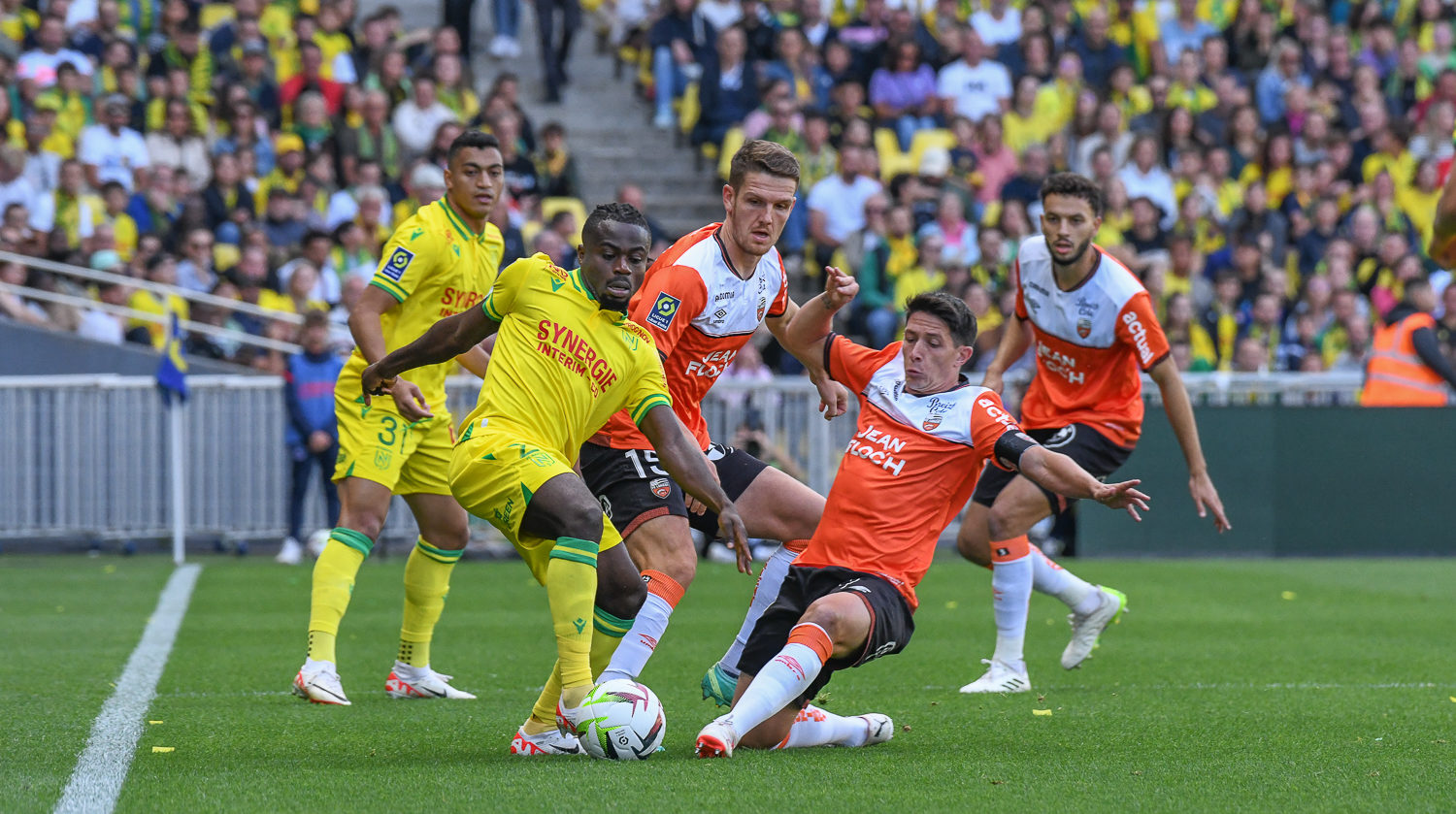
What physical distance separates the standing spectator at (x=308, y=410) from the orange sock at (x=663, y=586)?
8.42 m

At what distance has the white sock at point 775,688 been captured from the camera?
5434 mm

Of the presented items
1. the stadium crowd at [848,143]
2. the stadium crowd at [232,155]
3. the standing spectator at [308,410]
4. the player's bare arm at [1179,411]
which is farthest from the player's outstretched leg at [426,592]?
the stadium crowd at [848,143]

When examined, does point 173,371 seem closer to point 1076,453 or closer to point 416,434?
point 416,434

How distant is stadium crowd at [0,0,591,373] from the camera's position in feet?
50.4

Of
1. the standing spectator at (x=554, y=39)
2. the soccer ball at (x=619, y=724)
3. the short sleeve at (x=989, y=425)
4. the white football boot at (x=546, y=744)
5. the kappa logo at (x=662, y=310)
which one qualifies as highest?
the standing spectator at (x=554, y=39)

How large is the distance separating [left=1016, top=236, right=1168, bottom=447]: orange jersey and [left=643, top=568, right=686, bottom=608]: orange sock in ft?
9.30

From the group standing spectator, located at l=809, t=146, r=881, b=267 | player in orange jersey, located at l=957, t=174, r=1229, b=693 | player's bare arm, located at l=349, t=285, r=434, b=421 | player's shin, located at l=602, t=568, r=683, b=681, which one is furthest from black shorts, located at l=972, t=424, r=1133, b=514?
standing spectator, located at l=809, t=146, r=881, b=267

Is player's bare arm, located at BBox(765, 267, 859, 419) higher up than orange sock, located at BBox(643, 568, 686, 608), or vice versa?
player's bare arm, located at BBox(765, 267, 859, 419)

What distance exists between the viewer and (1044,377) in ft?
27.5

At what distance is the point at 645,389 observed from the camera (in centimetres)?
580

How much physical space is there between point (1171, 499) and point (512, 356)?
1017 centimetres

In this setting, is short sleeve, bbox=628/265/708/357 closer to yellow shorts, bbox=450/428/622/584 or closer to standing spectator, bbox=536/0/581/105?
yellow shorts, bbox=450/428/622/584

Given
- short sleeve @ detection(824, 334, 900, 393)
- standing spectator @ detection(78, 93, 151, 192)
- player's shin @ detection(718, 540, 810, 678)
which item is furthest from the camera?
standing spectator @ detection(78, 93, 151, 192)

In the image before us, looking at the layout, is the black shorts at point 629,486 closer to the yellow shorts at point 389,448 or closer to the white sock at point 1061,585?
the yellow shorts at point 389,448
